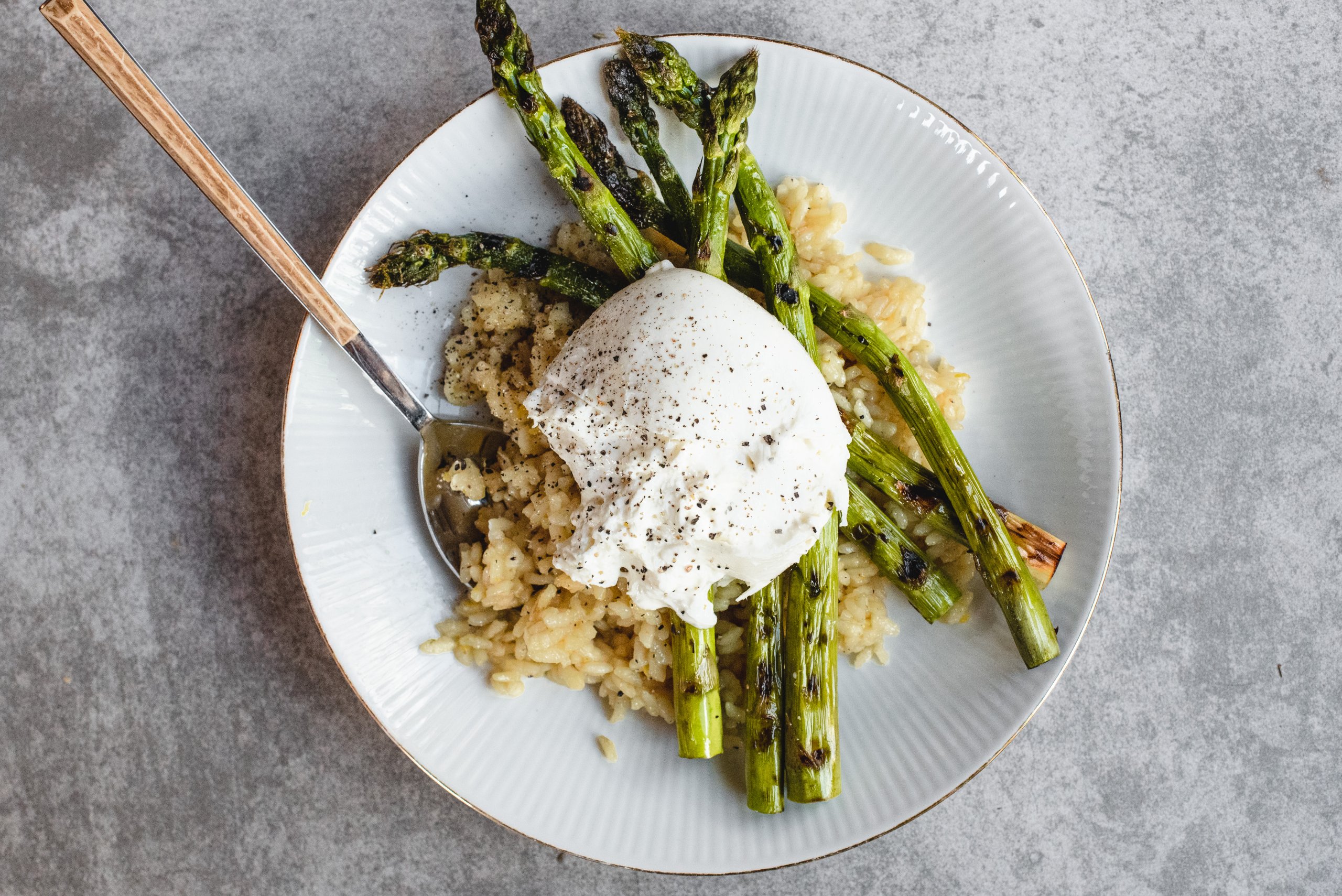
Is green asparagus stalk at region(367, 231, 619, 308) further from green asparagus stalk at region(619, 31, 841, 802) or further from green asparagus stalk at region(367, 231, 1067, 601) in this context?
green asparagus stalk at region(619, 31, 841, 802)

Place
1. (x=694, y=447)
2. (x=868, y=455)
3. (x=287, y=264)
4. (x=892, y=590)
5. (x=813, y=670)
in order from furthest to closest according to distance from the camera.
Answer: (x=892, y=590)
(x=868, y=455)
(x=813, y=670)
(x=287, y=264)
(x=694, y=447)

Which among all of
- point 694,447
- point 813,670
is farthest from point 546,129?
point 813,670

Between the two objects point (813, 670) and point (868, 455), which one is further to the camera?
point (868, 455)

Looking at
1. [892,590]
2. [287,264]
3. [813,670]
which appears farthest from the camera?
[892,590]

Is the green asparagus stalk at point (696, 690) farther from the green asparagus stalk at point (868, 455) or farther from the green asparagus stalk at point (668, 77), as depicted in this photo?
the green asparagus stalk at point (668, 77)

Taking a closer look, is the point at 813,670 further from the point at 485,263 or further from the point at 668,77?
the point at 668,77

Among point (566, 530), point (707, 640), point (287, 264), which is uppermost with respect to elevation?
point (287, 264)

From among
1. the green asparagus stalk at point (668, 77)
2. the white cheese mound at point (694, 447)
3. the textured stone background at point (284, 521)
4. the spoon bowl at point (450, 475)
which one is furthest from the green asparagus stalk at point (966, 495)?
the spoon bowl at point (450, 475)
